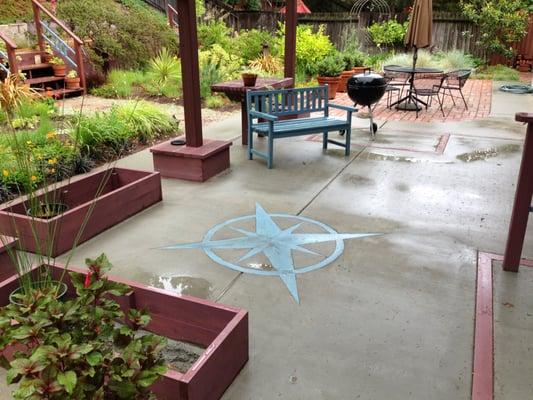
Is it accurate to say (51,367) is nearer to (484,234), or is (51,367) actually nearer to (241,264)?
(241,264)

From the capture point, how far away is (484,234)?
3.91 meters

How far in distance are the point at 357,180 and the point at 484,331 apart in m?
2.79

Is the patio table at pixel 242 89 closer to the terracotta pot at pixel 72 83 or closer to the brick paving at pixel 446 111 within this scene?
the brick paving at pixel 446 111

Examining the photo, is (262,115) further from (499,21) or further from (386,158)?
(499,21)

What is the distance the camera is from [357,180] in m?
5.28

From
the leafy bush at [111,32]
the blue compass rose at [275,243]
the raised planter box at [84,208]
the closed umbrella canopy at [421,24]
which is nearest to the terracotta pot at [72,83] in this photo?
the leafy bush at [111,32]

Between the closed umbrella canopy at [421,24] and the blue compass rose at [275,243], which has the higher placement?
the closed umbrella canopy at [421,24]

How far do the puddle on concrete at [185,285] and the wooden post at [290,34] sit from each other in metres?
5.48

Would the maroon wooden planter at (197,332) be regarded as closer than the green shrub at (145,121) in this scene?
Yes

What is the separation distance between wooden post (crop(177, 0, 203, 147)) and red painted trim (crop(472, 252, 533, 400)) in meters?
3.18

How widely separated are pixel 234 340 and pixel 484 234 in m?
2.58

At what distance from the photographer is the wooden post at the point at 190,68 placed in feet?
15.9

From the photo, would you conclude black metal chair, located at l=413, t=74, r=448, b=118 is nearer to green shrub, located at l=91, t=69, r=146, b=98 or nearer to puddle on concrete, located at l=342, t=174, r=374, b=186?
puddle on concrete, located at l=342, t=174, r=374, b=186

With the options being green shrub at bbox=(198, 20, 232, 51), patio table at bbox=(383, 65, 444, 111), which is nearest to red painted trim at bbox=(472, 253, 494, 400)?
patio table at bbox=(383, 65, 444, 111)
